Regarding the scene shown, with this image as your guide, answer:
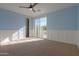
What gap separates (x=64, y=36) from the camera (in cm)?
872

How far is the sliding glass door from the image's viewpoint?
11572 mm

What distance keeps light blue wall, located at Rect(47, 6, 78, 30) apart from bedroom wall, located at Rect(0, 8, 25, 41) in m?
2.52

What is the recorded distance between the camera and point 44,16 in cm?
1157

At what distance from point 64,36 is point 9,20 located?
406 cm

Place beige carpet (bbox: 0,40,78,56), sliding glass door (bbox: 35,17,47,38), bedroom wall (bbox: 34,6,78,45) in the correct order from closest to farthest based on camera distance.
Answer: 1. beige carpet (bbox: 0,40,78,56)
2. bedroom wall (bbox: 34,6,78,45)
3. sliding glass door (bbox: 35,17,47,38)

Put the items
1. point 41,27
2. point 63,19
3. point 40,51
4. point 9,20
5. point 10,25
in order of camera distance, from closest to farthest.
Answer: point 40,51
point 63,19
point 9,20
point 10,25
point 41,27

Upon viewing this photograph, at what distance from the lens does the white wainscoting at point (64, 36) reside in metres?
7.72

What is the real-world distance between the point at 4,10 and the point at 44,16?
358 cm

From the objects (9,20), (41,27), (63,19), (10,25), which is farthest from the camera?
(41,27)

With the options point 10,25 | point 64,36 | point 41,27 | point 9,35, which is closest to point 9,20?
point 10,25

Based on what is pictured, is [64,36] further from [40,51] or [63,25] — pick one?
[40,51]

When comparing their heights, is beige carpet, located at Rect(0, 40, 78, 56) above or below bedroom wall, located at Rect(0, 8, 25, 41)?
below

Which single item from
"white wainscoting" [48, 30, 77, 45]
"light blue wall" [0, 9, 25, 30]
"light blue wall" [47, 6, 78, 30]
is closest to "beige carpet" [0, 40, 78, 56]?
"white wainscoting" [48, 30, 77, 45]

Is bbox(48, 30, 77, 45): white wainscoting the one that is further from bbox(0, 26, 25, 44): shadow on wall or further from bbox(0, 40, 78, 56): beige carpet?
bbox(0, 26, 25, 44): shadow on wall
